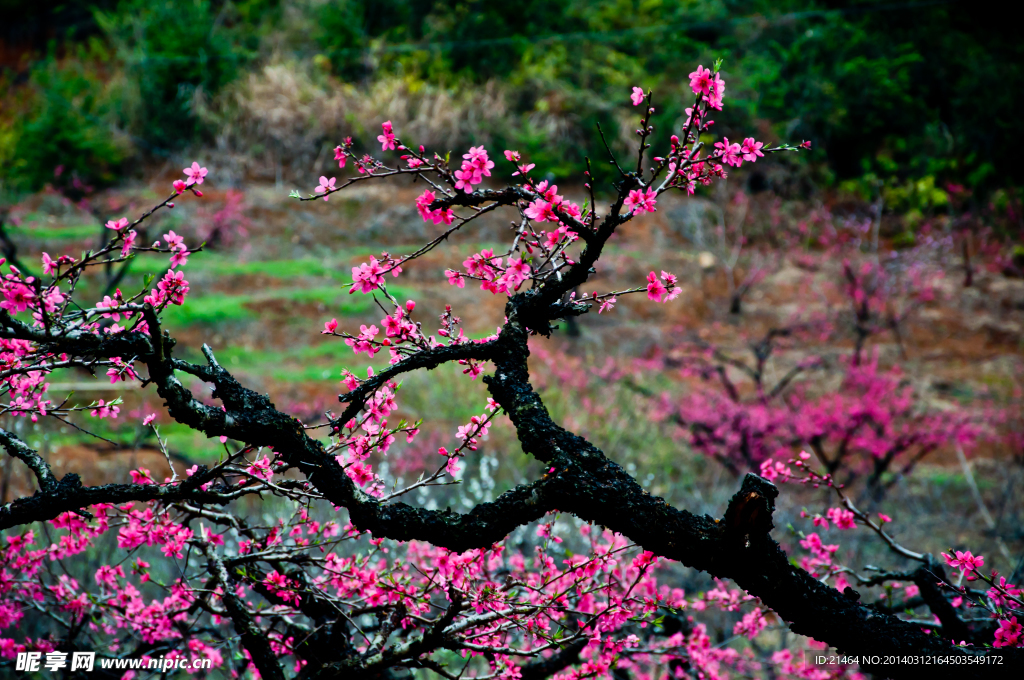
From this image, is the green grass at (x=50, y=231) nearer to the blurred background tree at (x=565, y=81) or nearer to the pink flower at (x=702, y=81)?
the blurred background tree at (x=565, y=81)

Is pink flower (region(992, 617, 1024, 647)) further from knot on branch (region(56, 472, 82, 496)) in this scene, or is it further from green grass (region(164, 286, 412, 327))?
green grass (region(164, 286, 412, 327))

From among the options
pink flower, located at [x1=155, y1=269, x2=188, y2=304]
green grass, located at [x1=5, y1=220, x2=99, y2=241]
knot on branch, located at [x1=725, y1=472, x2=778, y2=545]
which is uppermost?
green grass, located at [x1=5, y1=220, x2=99, y2=241]

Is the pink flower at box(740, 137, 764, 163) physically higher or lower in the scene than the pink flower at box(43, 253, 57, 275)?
higher

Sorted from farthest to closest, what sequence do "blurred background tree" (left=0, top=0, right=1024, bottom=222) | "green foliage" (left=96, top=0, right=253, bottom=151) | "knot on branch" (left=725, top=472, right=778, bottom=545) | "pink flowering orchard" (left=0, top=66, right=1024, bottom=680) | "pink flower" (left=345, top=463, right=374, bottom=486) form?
1. "green foliage" (left=96, top=0, right=253, bottom=151)
2. "blurred background tree" (left=0, top=0, right=1024, bottom=222)
3. "pink flower" (left=345, top=463, right=374, bottom=486)
4. "pink flowering orchard" (left=0, top=66, right=1024, bottom=680)
5. "knot on branch" (left=725, top=472, right=778, bottom=545)

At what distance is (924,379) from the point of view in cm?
994

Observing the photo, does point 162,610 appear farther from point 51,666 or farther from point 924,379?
point 924,379

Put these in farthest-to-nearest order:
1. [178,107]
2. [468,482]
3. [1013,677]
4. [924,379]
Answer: [178,107] → [924,379] → [468,482] → [1013,677]

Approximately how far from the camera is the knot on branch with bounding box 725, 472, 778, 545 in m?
1.78

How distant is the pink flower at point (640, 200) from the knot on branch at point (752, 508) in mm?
777

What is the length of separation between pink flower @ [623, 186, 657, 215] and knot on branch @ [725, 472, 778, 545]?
30.6 inches

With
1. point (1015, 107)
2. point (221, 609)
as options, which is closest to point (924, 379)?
point (1015, 107)

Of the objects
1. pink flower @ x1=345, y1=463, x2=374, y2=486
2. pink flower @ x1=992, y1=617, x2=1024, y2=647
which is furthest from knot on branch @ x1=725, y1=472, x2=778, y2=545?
pink flower @ x1=345, y1=463, x2=374, y2=486

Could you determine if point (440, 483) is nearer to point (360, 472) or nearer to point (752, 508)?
point (360, 472)

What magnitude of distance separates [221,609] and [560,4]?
14.6 m
